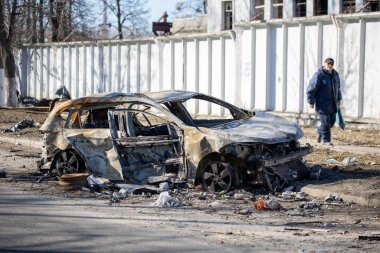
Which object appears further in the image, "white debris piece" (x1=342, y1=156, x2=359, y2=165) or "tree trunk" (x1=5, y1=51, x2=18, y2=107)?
"tree trunk" (x1=5, y1=51, x2=18, y2=107)

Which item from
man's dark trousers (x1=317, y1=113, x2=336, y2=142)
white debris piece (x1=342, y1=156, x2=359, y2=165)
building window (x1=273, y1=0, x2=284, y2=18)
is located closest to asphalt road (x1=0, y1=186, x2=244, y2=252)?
white debris piece (x1=342, y1=156, x2=359, y2=165)

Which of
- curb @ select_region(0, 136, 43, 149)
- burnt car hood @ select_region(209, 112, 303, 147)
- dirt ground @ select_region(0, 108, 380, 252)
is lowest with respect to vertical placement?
dirt ground @ select_region(0, 108, 380, 252)

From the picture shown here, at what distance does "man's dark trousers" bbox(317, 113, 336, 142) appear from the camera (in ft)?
49.8

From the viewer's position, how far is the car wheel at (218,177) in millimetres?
10594

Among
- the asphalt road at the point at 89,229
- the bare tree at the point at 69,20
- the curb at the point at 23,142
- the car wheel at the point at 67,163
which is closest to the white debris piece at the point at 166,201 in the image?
the asphalt road at the point at 89,229

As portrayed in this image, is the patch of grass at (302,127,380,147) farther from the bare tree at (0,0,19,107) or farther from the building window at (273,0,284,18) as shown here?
the building window at (273,0,284,18)

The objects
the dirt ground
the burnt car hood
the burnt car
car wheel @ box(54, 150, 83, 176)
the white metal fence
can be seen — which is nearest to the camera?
the dirt ground

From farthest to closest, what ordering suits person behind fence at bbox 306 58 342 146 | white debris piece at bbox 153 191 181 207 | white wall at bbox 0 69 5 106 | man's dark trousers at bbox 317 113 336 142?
white wall at bbox 0 69 5 106 → man's dark trousers at bbox 317 113 336 142 → person behind fence at bbox 306 58 342 146 → white debris piece at bbox 153 191 181 207

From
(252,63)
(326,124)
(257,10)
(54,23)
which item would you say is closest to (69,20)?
(54,23)

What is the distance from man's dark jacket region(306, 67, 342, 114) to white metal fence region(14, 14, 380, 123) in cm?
386

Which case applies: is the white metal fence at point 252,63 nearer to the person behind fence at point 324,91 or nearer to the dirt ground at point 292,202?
the person behind fence at point 324,91

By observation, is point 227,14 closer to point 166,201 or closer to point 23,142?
point 23,142

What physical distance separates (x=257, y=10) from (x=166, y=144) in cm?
2247

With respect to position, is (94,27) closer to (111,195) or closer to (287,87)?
(287,87)
